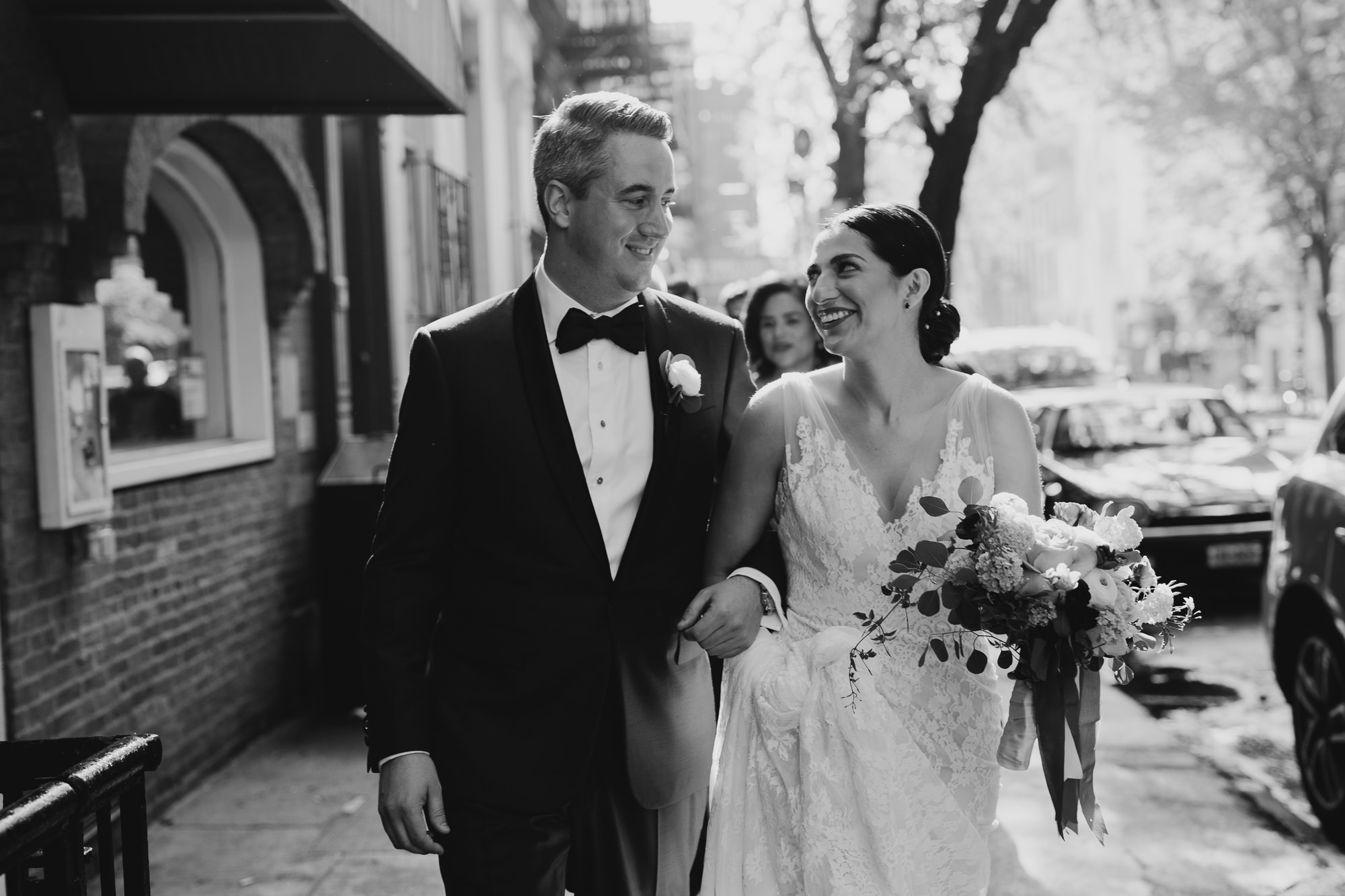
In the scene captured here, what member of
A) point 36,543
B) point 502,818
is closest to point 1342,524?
point 502,818

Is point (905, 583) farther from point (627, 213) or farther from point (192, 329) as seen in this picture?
point (192, 329)

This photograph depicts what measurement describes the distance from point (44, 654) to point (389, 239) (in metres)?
4.65

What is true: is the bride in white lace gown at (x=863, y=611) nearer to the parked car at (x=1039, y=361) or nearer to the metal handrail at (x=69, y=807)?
the metal handrail at (x=69, y=807)

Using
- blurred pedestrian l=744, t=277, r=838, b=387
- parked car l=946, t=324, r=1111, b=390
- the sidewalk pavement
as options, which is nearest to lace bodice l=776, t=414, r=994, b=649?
the sidewalk pavement

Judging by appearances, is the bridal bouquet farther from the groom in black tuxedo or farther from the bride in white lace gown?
the groom in black tuxedo

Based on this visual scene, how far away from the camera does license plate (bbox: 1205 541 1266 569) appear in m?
9.34

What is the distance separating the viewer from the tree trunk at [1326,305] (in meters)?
25.9

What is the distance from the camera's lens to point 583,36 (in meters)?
16.6

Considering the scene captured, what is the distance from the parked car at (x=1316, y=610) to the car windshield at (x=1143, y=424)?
204 inches

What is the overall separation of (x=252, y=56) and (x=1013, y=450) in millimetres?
2933

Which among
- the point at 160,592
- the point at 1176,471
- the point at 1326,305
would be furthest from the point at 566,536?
the point at 1326,305

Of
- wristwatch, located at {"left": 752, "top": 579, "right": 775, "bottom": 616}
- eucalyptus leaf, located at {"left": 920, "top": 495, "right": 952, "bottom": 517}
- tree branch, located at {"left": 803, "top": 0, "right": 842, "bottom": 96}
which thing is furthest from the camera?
tree branch, located at {"left": 803, "top": 0, "right": 842, "bottom": 96}

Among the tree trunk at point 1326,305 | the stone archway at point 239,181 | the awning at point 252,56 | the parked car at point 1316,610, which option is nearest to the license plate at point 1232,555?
the parked car at point 1316,610

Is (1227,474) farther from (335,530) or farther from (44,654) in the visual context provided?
(44,654)
